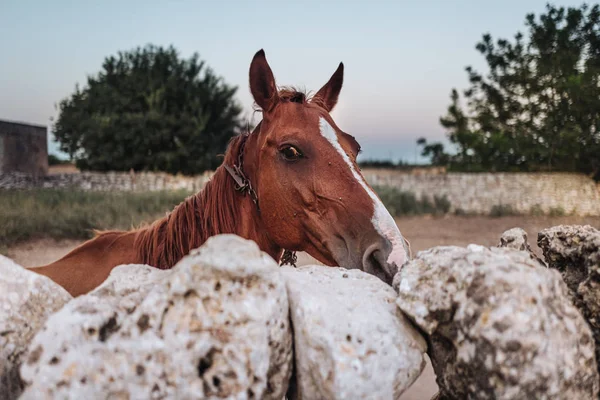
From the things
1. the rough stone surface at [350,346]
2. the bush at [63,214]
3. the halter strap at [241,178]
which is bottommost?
the bush at [63,214]

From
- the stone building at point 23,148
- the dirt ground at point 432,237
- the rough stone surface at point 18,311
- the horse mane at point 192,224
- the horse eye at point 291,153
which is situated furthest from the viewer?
the stone building at point 23,148

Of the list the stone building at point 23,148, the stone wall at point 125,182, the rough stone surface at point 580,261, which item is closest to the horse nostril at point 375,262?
the rough stone surface at point 580,261

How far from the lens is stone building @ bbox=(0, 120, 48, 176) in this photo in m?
18.0

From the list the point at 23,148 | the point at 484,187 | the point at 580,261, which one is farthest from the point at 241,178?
the point at 484,187

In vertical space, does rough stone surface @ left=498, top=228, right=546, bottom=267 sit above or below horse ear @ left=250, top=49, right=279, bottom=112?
below

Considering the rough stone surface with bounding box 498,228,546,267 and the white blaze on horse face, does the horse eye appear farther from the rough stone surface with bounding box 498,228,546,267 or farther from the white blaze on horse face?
the rough stone surface with bounding box 498,228,546,267

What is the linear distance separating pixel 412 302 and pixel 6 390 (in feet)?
3.85

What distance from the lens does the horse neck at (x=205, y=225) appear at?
2615mm

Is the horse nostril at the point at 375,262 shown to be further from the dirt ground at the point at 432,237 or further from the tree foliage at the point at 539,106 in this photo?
the tree foliage at the point at 539,106

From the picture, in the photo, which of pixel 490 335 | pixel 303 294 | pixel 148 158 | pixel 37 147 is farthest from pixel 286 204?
pixel 148 158

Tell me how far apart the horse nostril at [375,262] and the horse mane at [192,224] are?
3.36 ft

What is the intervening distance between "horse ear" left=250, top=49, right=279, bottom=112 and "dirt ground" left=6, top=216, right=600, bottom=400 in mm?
3245

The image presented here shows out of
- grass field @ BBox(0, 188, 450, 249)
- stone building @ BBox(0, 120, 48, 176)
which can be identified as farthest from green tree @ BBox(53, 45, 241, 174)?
grass field @ BBox(0, 188, 450, 249)

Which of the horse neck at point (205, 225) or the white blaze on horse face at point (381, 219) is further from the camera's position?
the horse neck at point (205, 225)
